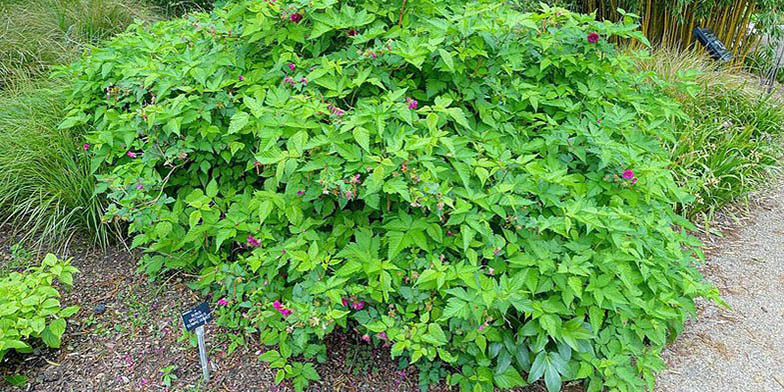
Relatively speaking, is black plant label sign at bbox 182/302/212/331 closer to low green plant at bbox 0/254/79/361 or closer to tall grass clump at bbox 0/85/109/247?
low green plant at bbox 0/254/79/361

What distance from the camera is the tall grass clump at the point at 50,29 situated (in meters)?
3.49

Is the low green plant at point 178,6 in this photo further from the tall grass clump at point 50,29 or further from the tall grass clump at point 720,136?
the tall grass clump at point 720,136

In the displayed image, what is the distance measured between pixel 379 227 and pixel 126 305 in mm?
1059

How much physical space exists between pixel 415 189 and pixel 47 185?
183 cm

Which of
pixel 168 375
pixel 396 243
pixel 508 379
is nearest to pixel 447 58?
pixel 396 243

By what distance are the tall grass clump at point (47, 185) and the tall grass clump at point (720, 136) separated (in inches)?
107

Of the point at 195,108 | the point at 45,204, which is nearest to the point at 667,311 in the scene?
the point at 195,108

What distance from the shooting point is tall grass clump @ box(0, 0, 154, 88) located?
3490mm

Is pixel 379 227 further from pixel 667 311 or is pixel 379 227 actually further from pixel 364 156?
pixel 667 311

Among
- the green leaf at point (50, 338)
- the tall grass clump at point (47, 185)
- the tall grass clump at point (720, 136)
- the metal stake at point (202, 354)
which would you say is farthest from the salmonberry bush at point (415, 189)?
the tall grass clump at point (720, 136)

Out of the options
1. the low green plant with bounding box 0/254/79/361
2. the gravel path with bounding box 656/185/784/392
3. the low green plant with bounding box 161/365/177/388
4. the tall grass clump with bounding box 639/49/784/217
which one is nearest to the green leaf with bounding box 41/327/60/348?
the low green plant with bounding box 0/254/79/361

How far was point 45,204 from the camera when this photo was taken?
2.44 metres

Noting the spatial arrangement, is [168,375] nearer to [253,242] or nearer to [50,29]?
[253,242]

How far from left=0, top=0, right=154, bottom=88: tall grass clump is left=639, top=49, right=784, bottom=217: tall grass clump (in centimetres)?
348
